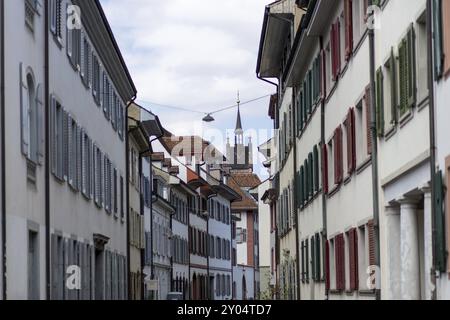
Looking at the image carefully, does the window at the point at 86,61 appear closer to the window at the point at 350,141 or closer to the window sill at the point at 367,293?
the window at the point at 350,141

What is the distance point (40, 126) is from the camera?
2408 cm

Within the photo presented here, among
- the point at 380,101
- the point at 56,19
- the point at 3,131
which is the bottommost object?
the point at 3,131

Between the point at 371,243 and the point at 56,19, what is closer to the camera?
the point at 371,243

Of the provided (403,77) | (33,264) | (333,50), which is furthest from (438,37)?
(333,50)

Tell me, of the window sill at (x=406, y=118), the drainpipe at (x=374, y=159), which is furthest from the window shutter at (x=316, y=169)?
the window sill at (x=406, y=118)

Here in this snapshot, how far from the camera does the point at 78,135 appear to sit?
102 feet

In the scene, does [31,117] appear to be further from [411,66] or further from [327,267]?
[327,267]

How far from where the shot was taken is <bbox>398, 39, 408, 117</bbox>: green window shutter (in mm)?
20453

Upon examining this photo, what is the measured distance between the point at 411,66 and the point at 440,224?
306cm

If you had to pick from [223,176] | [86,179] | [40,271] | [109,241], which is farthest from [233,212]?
[40,271]

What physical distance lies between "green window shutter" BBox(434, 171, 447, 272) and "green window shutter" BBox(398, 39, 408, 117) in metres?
2.67
